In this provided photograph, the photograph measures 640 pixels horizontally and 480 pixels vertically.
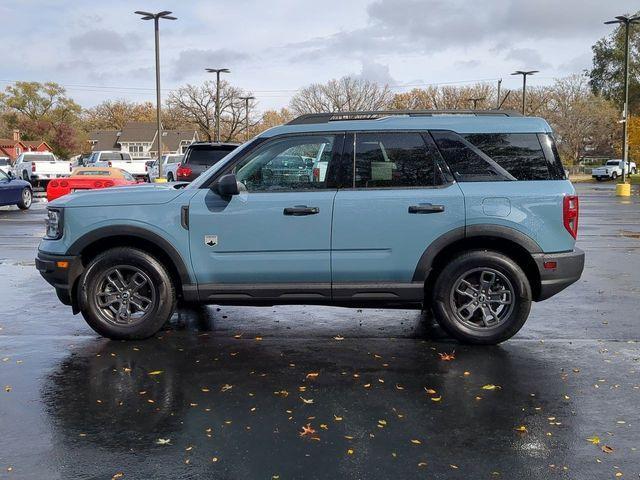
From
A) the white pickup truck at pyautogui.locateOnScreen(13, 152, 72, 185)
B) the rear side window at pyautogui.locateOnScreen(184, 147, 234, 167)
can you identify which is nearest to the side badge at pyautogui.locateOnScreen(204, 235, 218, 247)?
the rear side window at pyautogui.locateOnScreen(184, 147, 234, 167)

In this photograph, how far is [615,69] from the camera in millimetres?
58219

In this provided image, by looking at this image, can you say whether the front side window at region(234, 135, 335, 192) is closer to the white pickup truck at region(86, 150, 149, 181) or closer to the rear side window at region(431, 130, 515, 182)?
the rear side window at region(431, 130, 515, 182)

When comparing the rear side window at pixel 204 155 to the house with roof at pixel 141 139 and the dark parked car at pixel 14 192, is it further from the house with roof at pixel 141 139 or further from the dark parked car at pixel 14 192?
the house with roof at pixel 141 139

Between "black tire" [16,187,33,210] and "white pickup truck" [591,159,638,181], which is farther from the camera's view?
"white pickup truck" [591,159,638,181]

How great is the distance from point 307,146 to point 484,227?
1690 mm

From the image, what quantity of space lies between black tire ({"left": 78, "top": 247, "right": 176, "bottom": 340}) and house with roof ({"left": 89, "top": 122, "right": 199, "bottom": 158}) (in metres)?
102

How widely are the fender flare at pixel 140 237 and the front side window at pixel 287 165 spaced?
857mm

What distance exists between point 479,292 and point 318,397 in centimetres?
203

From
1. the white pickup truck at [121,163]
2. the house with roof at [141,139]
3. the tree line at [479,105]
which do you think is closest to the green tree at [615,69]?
the tree line at [479,105]

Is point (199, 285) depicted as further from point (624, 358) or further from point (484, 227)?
point (624, 358)

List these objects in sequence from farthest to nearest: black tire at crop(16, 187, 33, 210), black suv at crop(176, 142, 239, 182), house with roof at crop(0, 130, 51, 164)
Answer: house with roof at crop(0, 130, 51, 164)
black tire at crop(16, 187, 33, 210)
black suv at crop(176, 142, 239, 182)

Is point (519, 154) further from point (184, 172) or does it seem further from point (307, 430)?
point (184, 172)

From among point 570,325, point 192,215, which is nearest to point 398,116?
point 192,215

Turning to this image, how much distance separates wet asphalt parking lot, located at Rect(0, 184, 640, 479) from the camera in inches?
145
